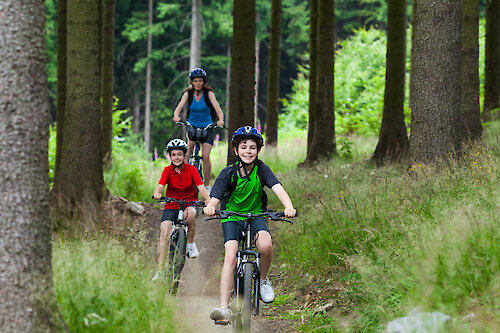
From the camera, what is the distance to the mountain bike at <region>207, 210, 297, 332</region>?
19.5 ft

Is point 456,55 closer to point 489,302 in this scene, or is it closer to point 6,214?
point 489,302

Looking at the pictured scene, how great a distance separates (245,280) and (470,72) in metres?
8.85

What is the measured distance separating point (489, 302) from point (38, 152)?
358 centimetres

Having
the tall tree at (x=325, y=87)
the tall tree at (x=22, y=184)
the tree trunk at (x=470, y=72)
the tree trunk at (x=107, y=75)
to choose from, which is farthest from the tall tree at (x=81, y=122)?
the tree trunk at (x=470, y=72)

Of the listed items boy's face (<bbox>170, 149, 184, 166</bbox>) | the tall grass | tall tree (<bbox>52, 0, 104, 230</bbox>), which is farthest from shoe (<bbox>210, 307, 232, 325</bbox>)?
tall tree (<bbox>52, 0, 104, 230</bbox>)

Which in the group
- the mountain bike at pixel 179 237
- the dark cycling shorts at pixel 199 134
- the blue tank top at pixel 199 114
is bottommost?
the mountain bike at pixel 179 237

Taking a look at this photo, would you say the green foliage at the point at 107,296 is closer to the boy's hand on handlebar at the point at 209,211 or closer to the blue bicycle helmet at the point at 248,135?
the boy's hand on handlebar at the point at 209,211

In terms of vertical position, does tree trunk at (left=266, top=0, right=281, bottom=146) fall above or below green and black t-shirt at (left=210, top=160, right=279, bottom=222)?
above

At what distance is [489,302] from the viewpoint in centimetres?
452

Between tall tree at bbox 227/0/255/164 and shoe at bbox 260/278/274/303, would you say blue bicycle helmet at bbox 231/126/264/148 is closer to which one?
shoe at bbox 260/278/274/303

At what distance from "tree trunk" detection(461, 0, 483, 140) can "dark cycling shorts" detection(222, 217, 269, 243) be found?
7703 millimetres

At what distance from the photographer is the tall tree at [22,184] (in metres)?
4.17

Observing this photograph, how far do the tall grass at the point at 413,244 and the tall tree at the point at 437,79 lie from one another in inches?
18.6

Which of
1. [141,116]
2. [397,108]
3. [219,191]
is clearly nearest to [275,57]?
[397,108]
